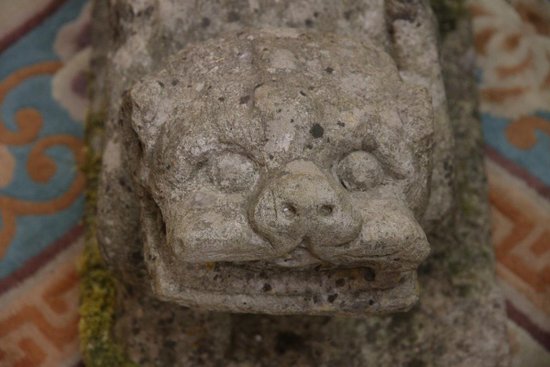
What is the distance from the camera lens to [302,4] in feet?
3.11

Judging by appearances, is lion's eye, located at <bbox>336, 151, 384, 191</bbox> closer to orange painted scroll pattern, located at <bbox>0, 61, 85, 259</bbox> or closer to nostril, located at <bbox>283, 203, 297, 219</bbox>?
nostril, located at <bbox>283, 203, 297, 219</bbox>

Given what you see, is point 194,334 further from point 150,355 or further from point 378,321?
point 378,321

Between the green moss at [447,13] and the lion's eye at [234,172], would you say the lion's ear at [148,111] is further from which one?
Answer: the green moss at [447,13]

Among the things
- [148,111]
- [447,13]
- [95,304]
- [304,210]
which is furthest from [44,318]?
[447,13]

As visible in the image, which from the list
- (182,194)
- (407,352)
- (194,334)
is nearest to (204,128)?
(182,194)

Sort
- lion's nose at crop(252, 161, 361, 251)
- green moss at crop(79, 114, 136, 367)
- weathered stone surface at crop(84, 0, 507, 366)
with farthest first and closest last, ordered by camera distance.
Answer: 1. green moss at crop(79, 114, 136, 367)
2. weathered stone surface at crop(84, 0, 507, 366)
3. lion's nose at crop(252, 161, 361, 251)

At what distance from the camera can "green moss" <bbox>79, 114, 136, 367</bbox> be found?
1117 mm

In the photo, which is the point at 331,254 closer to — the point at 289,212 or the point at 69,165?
the point at 289,212

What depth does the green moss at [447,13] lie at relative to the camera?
4.38ft

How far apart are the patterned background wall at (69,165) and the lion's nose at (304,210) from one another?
0.63 m

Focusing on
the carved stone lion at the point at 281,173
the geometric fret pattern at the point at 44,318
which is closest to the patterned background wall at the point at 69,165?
the geometric fret pattern at the point at 44,318

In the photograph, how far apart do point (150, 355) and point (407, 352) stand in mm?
345

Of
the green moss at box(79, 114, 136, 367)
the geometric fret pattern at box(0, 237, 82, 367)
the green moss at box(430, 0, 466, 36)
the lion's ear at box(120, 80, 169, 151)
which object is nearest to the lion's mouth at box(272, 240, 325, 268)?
the lion's ear at box(120, 80, 169, 151)

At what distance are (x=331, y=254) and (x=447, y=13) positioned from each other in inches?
28.7
